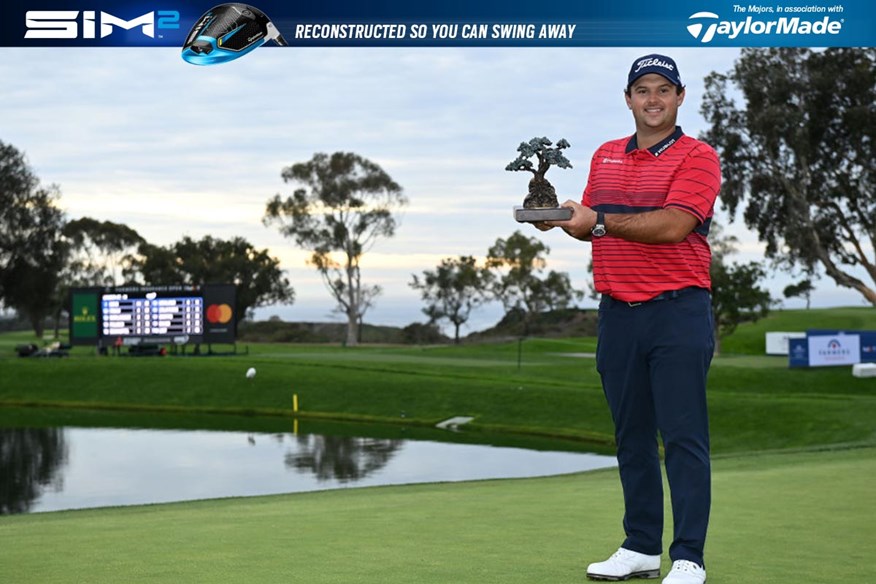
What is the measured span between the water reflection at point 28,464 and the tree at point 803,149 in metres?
33.1

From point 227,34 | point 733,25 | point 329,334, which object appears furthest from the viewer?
point 329,334

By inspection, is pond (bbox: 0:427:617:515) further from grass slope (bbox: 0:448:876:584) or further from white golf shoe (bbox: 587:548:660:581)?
white golf shoe (bbox: 587:548:660:581)

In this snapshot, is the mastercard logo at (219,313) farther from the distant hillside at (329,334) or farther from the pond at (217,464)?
the distant hillside at (329,334)

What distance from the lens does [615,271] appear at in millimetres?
5266

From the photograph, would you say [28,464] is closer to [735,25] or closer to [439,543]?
[735,25]

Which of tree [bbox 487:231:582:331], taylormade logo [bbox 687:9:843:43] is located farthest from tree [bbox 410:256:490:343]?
taylormade logo [bbox 687:9:843:43]

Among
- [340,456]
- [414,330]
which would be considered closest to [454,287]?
[414,330]

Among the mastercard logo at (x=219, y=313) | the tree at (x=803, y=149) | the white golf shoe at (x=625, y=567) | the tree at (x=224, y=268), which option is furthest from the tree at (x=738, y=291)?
the white golf shoe at (x=625, y=567)

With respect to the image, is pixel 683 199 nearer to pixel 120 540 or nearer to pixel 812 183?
pixel 120 540

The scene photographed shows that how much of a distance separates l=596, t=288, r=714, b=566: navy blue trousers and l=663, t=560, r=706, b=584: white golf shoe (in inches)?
1.6

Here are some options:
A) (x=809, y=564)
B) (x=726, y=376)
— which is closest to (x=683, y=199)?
(x=809, y=564)

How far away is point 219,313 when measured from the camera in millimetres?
56969

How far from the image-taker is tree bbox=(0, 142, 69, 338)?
84.4 m

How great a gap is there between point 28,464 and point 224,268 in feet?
208
